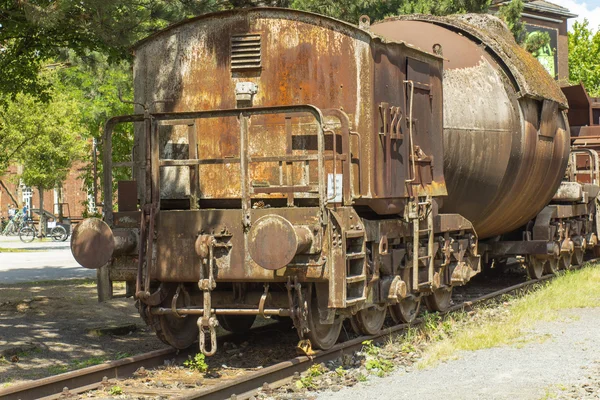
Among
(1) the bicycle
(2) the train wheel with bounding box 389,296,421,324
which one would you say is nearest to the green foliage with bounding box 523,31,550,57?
(2) the train wheel with bounding box 389,296,421,324

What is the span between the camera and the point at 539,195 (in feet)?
45.1

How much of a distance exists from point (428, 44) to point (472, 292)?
457 cm

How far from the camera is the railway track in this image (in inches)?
284

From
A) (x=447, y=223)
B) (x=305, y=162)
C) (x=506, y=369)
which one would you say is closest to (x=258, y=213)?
(x=305, y=162)

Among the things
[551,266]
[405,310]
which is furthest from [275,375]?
[551,266]

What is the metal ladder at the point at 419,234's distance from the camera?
32.2 feet

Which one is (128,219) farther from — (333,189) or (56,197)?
(56,197)

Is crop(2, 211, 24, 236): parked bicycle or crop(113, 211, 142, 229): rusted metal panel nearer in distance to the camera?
crop(113, 211, 142, 229): rusted metal panel

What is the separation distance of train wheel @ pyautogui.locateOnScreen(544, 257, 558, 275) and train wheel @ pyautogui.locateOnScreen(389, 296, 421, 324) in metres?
5.45

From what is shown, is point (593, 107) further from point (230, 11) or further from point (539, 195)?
point (230, 11)

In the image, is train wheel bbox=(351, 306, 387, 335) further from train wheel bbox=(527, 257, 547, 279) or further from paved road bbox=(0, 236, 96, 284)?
paved road bbox=(0, 236, 96, 284)

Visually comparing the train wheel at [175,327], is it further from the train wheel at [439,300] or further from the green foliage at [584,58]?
the green foliage at [584,58]

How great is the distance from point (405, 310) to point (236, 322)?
1987mm

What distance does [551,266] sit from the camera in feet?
51.1
